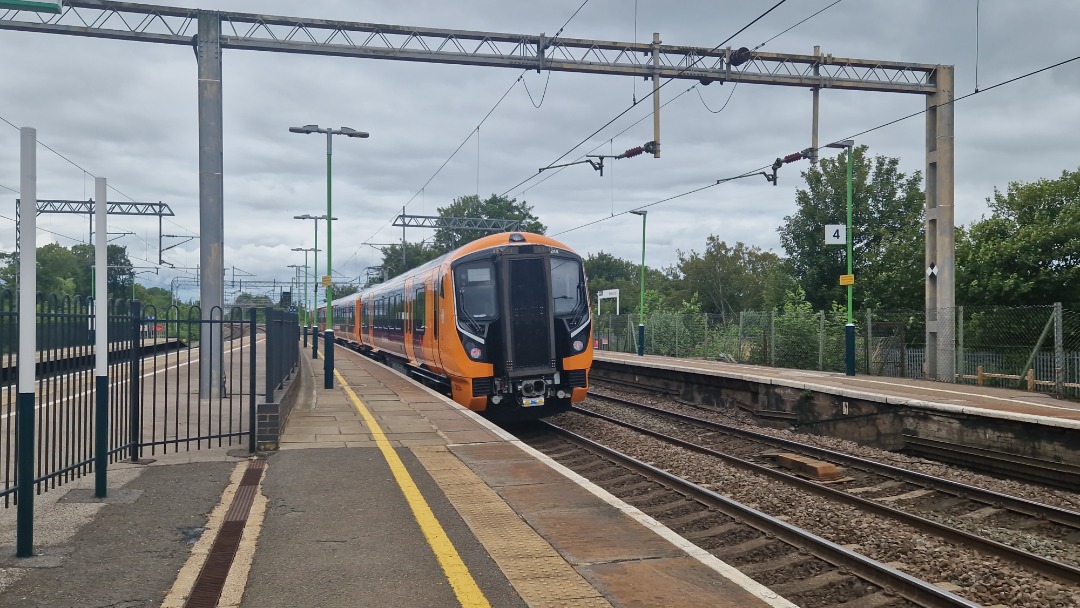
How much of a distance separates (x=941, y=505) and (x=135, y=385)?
28.9 ft

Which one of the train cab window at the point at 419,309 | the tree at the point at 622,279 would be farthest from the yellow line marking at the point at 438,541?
the tree at the point at 622,279

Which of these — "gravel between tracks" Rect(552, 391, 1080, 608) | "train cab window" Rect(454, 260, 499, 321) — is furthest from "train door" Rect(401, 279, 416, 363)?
"gravel between tracks" Rect(552, 391, 1080, 608)

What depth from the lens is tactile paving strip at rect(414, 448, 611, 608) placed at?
490 centimetres

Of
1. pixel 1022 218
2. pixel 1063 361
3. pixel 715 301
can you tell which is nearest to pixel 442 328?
pixel 1063 361

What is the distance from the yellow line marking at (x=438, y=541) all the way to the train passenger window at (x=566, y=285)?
504 cm

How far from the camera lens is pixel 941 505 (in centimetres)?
928

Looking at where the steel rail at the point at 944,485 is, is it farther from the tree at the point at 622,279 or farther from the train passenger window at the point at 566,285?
the tree at the point at 622,279

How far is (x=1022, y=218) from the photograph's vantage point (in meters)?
26.5

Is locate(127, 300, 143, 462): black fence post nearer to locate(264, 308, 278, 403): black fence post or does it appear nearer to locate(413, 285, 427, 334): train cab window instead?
locate(264, 308, 278, 403): black fence post

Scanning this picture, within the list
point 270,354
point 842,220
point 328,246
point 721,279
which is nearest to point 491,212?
point 721,279

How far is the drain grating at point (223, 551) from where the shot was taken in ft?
15.9

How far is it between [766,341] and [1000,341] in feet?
28.8

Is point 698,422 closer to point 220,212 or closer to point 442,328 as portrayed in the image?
point 442,328

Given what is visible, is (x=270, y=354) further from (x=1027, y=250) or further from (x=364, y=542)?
(x=1027, y=250)
